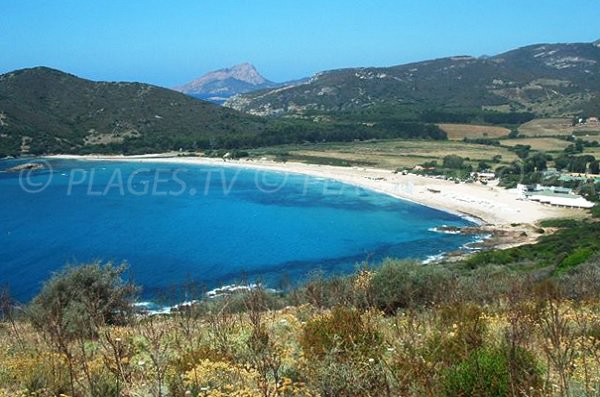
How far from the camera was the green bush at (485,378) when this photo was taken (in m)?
3.82

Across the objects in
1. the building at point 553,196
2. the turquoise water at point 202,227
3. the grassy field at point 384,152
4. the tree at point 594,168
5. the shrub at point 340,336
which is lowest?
the turquoise water at point 202,227

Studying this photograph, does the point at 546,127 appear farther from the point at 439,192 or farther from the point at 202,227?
the point at 202,227

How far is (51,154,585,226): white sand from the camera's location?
48.0 metres

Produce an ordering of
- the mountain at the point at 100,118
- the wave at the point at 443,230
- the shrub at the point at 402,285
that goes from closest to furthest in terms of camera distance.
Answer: the shrub at the point at 402,285 → the wave at the point at 443,230 → the mountain at the point at 100,118

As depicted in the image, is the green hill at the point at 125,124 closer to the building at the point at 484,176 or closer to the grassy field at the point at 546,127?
the grassy field at the point at 546,127

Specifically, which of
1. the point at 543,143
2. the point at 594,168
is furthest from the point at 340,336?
the point at 543,143

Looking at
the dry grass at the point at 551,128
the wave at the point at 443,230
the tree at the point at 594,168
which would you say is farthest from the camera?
the dry grass at the point at 551,128

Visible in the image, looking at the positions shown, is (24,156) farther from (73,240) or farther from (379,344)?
(379,344)

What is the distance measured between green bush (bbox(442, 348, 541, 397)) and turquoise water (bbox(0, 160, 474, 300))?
18501 millimetres

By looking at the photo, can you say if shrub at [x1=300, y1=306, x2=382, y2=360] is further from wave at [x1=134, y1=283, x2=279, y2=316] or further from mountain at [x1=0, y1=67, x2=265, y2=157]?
mountain at [x1=0, y1=67, x2=265, y2=157]

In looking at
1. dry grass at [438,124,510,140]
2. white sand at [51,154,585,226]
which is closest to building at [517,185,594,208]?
white sand at [51,154,585,226]

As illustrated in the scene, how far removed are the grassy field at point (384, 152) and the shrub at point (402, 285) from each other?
6460 cm

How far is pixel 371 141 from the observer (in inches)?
4109

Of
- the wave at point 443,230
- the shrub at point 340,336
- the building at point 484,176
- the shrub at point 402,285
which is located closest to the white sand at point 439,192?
the building at point 484,176
